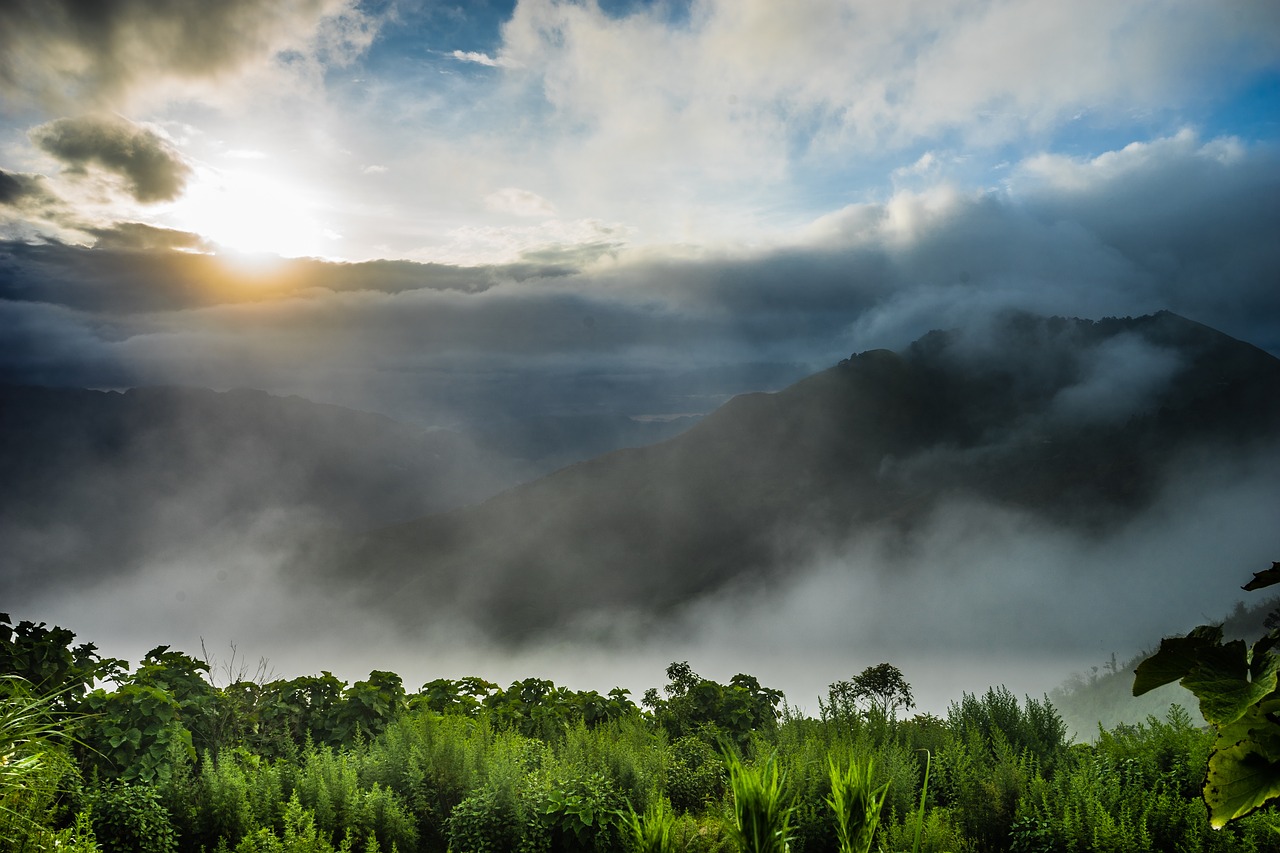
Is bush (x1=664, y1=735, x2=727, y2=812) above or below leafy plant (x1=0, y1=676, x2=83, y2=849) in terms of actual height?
below

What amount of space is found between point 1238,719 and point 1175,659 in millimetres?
188

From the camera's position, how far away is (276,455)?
86.1 metres

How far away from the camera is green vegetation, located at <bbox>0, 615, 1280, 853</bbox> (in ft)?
14.5

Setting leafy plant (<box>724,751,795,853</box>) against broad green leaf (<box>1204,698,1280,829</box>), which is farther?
leafy plant (<box>724,751,795,853</box>)

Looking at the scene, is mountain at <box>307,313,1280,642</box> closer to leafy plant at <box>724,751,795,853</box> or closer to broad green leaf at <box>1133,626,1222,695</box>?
leafy plant at <box>724,751,795,853</box>

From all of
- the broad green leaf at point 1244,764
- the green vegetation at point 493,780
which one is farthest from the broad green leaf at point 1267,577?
the green vegetation at point 493,780

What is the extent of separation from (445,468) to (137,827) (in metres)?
146

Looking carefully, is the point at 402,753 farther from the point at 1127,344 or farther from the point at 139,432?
the point at 1127,344

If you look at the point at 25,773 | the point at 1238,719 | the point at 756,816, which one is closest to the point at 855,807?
the point at 756,816

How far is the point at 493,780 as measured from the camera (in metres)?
5.25

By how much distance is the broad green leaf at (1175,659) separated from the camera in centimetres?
174

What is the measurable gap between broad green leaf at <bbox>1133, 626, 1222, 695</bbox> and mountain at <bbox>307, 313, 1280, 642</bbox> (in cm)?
11948

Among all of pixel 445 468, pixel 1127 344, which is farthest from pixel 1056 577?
pixel 445 468

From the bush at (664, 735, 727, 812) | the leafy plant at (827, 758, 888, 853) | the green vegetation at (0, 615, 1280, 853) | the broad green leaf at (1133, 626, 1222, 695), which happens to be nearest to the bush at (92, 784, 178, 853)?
the green vegetation at (0, 615, 1280, 853)
